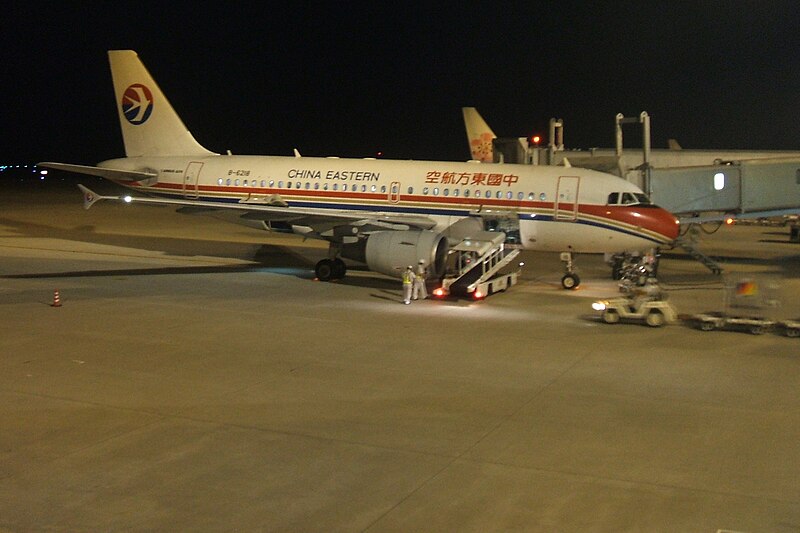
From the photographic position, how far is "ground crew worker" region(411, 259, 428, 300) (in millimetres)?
21672

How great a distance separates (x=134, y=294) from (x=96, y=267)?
5.93 meters

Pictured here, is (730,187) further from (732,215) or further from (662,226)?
(662,226)

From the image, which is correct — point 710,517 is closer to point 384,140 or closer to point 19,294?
point 19,294

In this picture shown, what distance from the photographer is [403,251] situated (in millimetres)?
22297

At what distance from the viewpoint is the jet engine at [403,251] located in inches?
874

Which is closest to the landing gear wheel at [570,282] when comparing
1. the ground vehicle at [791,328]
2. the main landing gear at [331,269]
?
the main landing gear at [331,269]

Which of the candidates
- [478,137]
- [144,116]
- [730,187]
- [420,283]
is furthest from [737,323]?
[478,137]

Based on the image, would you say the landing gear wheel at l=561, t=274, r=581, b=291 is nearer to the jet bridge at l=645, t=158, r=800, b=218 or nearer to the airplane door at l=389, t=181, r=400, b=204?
the airplane door at l=389, t=181, r=400, b=204

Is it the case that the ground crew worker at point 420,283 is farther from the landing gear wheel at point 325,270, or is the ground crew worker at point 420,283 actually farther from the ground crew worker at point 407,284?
the landing gear wheel at point 325,270

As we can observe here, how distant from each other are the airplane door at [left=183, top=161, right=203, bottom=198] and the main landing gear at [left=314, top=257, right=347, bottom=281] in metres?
6.00

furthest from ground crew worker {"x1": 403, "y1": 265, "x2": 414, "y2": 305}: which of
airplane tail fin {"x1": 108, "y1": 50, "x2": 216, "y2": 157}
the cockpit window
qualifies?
airplane tail fin {"x1": 108, "y1": 50, "x2": 216, "y2": 157}

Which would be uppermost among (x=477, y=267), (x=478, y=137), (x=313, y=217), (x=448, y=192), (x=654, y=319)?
(x=478, y=137)

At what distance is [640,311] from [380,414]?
28.4 ft

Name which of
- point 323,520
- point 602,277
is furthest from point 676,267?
point 323,520
